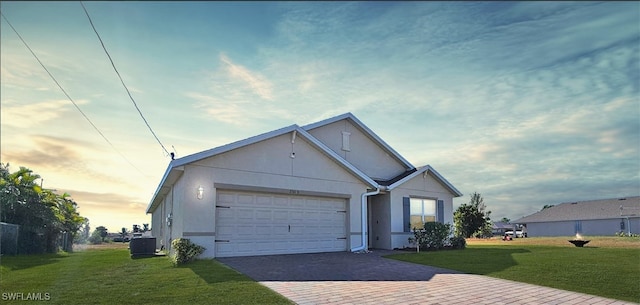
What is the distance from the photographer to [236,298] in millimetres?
7426

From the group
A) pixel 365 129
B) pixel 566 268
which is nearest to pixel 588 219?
pixel 365 129

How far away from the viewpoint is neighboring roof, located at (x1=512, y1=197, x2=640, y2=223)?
39.3 m

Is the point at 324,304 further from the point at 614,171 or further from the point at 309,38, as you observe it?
the point at 614,171

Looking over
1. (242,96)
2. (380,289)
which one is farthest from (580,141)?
(242,96)

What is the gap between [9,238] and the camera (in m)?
18.8

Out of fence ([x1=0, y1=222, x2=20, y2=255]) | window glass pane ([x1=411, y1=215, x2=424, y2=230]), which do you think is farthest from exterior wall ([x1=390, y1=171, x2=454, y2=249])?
fence ([x1=0, y1=222, x2=20, y2=255])

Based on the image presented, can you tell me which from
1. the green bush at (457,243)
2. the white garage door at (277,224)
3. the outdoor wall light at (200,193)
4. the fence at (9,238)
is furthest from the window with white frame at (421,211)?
the fence at (9,238)

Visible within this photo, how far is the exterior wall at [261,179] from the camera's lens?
42.7 ft

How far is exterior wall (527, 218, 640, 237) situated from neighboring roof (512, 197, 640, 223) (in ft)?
1.58

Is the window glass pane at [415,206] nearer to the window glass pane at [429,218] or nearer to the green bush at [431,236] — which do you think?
the window glass pane at [429,218]

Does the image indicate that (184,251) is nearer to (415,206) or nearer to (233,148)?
(233,148)

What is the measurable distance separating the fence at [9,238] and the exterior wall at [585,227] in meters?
45.2

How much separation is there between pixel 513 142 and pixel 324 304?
41.6 ft

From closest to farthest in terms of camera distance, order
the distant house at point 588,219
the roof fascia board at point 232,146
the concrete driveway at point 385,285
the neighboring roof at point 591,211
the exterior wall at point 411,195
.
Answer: the concrete driveway at point 385,285 < the roof fascia board at point 232,146 < the exterior wall at point 411,195 < the distant house at point 588,219 < the neighboring roof at point 591,211
